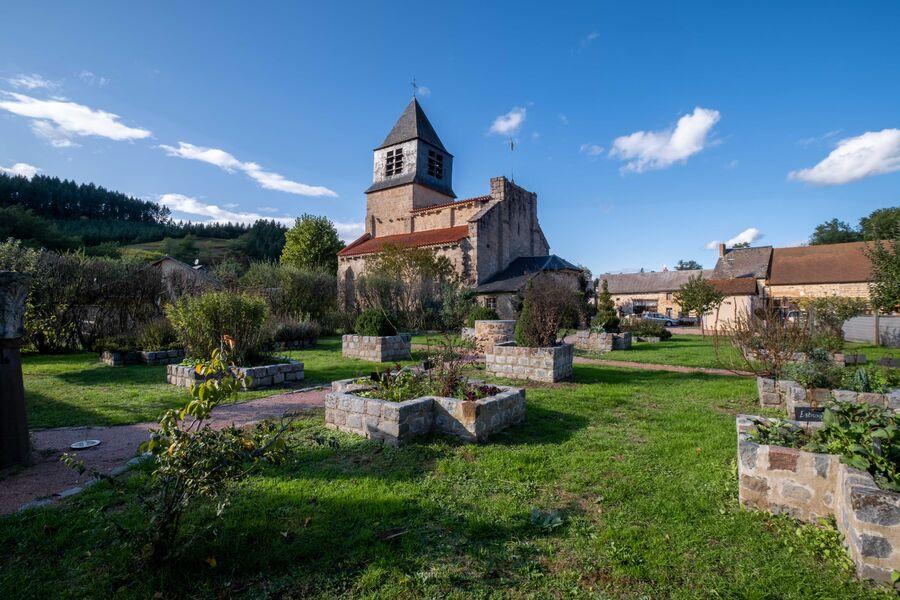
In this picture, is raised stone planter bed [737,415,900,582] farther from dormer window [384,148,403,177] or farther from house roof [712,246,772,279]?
house roof [712,246,772,279]

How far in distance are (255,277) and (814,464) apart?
2042 cm

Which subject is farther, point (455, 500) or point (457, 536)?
point (455, 500)

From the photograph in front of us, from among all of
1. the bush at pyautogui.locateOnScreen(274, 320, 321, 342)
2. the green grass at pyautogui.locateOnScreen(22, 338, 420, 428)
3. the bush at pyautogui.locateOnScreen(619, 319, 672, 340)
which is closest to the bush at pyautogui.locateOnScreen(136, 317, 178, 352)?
the green grass at pyautogui.locateOnScreen(22, 338, 420, 428)

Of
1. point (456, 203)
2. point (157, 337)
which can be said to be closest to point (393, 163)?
point (456, 203)

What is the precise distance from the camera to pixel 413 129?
33.4 m

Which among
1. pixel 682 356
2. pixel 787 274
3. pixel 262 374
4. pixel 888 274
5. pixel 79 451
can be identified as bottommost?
pixel 79 451

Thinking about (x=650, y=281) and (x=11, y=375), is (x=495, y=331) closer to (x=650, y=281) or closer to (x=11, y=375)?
(x=11, y=375)

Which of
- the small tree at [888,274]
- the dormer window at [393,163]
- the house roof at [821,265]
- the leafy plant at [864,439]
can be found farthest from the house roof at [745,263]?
the leafy plant at [864,439]

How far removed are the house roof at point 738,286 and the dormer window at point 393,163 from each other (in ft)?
79.7

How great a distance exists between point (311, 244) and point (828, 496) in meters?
40.3

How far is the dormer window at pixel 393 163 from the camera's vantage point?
112 ft

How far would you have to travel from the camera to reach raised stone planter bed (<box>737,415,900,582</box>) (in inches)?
97.9

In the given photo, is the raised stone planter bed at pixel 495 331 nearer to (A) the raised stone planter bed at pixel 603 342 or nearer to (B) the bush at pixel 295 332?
(A) the raised stone planter bed at pixel 603 342

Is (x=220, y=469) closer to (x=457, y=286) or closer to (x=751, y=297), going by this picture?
(x=457, y=286)
